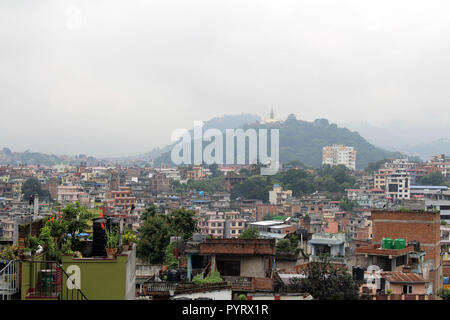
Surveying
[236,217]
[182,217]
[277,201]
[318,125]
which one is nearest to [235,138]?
[318,125]

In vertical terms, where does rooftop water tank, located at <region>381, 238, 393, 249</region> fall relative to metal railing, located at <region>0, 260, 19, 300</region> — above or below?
below

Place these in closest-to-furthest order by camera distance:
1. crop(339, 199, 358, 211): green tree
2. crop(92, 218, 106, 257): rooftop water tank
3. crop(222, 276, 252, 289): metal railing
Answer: crop(92, 218, 106, 257): rooftop water tank → crop(222, 276, 252, 289): metal railing → crop(339, 199, 358, 211): green tree

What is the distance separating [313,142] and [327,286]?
16168 cm

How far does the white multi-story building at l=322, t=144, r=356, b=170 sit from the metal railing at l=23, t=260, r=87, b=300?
12964cm

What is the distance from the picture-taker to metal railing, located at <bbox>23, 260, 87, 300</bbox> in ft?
19.2

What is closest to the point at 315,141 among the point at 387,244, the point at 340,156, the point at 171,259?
the point at 340,156

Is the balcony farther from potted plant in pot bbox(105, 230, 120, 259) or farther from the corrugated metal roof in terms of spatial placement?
the corrugated metal roof

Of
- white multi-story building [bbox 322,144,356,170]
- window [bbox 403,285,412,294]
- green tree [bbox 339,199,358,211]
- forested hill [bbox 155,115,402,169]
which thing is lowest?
green tree [bbox 339,199,358,211]

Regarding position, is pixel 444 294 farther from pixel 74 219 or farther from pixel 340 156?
pixel 340 156

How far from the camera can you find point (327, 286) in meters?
9.48

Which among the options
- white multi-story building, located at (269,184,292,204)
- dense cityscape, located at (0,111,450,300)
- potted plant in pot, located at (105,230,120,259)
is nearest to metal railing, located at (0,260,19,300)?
dense cityscape, located at (0,111,450,300)

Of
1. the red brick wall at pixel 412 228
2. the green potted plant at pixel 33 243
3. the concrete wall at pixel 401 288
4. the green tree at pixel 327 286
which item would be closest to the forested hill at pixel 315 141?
the red brick wall at pixel 412 228

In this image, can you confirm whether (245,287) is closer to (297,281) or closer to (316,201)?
(297,281)
